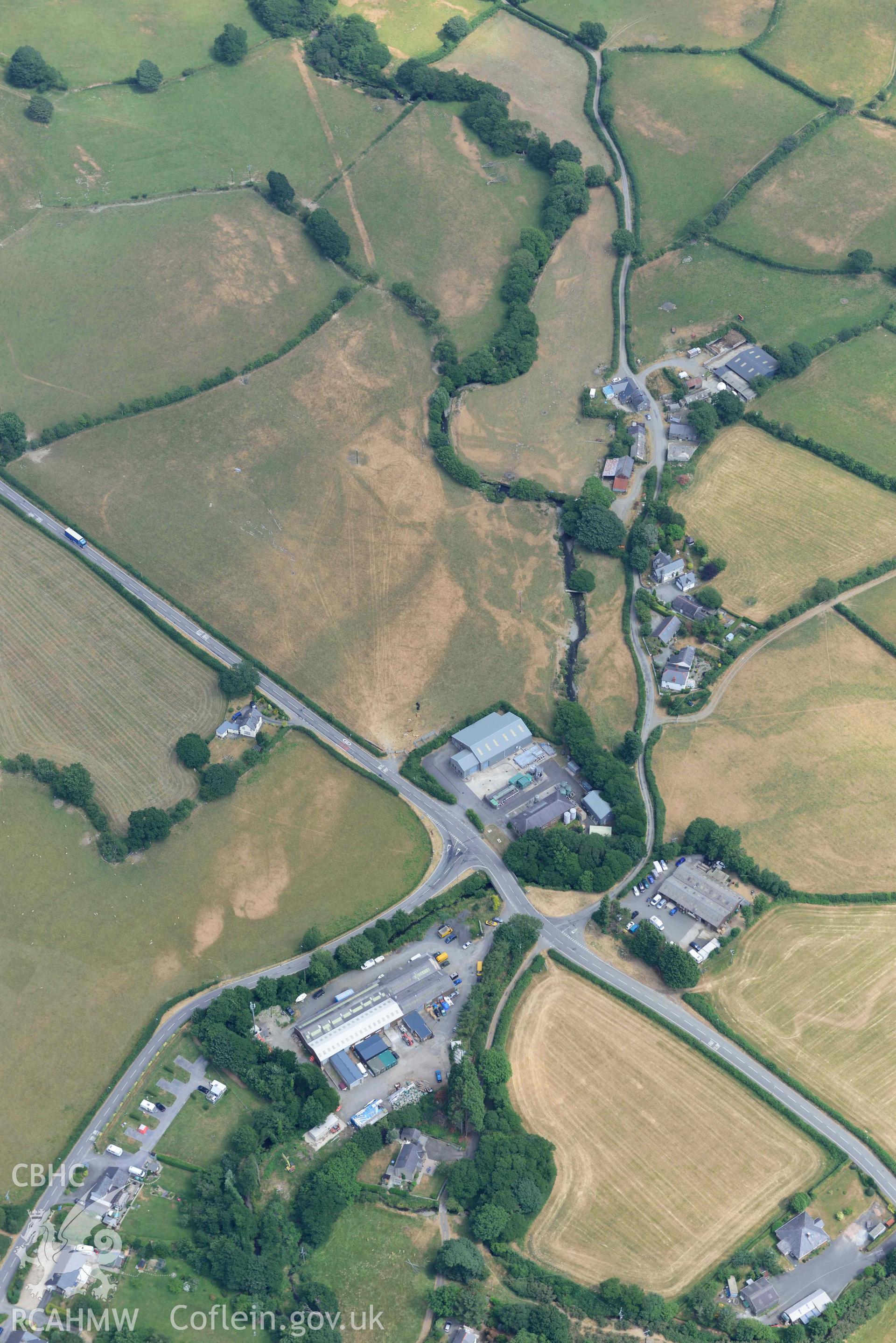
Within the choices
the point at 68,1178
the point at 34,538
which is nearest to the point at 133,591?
the point at 34,538

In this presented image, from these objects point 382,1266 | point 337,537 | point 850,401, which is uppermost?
point 850,401

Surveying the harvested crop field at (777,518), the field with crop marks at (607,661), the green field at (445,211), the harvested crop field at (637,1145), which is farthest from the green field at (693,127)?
the harvested crop field at (637,1145)

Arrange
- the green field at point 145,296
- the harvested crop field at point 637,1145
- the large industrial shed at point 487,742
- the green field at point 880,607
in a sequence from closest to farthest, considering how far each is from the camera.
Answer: the harvested crop field at point 637,1145 < the large industrial shed at point 487,742 < the green field at point 880,607 < the green field at point 145,296

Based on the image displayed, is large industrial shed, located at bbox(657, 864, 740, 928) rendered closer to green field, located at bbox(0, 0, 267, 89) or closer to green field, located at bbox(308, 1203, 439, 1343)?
green field, located at bbox(308, 1203, 439, 1343)

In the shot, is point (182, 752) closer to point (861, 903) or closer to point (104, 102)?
point (861, 903)

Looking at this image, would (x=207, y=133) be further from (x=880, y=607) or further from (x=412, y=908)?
(x=412, y=908)

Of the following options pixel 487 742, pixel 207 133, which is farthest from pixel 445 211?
pixel 487 742

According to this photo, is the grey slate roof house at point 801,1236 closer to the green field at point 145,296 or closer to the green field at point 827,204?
the green field at point 145,296
